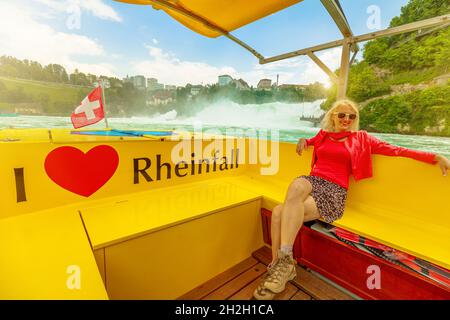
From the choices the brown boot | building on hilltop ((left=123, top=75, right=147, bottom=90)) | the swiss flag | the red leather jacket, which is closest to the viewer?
the brown boot

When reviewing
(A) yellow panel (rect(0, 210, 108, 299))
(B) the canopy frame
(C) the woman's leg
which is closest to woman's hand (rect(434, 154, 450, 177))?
(C) the woman's leg

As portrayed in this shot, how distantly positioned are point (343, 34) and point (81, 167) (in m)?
2.56

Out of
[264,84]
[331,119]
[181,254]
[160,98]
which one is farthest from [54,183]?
[264,84]

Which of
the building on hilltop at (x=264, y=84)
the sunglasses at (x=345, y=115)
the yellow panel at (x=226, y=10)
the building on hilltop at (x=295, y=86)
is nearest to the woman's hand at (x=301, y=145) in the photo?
the sunglasses at (x=345, y=115)

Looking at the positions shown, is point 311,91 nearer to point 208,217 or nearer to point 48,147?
point 208,217

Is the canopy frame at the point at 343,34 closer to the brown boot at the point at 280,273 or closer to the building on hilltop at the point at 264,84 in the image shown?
the brown boot at the point at 280,273

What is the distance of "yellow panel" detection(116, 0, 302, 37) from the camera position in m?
1.70

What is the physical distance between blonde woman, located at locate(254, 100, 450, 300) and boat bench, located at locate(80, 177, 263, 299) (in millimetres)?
315

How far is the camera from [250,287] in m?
1.26

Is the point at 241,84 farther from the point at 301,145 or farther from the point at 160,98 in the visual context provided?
the point at 301,145

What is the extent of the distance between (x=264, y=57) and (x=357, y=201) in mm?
2083

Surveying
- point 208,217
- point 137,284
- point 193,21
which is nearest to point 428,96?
point 193,21

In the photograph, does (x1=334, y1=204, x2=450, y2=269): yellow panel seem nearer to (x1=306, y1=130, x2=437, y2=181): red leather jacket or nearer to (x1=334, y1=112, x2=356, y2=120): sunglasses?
(x1=306, y1=130, x2=437, y2=181): red leather jacket

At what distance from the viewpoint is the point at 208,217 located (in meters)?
1.27
